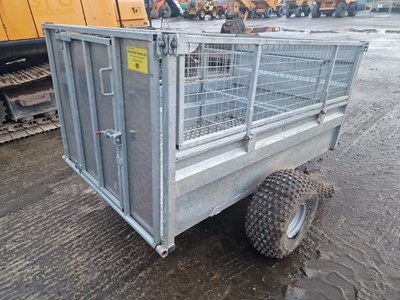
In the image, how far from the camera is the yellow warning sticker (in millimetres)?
1646

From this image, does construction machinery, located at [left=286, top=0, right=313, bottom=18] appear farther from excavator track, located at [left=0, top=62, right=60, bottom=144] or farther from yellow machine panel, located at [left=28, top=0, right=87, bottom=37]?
excavator track, located at [left=0, top=62, right=60, bottom=144]

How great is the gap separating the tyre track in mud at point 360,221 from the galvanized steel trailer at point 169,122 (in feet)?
1.77

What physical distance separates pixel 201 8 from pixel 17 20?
2118cm

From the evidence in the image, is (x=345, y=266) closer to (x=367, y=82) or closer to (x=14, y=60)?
(x=14, y=60)

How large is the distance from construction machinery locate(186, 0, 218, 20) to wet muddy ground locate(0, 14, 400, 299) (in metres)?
22.5

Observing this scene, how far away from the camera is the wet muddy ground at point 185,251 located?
7.78 ft

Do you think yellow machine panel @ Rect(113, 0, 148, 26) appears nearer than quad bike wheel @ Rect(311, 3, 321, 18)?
Yes

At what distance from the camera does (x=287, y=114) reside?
2588mm

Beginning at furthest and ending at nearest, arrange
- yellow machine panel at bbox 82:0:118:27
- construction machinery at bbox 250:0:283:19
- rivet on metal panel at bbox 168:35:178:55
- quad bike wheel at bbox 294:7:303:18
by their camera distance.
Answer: quad bike wheel at bbox 294:7:303:18, construction machinery at bbox 250:0:283:19, yellow machine panel at bbox 82:0:118:27, rivet on metal panel at bbox 168:35:178:55

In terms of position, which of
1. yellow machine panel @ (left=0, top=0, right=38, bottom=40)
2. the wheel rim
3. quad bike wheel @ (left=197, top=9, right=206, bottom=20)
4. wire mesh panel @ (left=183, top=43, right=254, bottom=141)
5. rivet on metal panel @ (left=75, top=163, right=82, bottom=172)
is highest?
yellow machine panel @ (left=0, top=0, right=38, bottom=40)

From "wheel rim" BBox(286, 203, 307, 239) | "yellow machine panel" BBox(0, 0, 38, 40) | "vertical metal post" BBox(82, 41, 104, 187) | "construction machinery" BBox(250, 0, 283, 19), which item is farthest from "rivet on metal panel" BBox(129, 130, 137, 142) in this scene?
"construction machinery" BBox(250, 0, 283, 19)

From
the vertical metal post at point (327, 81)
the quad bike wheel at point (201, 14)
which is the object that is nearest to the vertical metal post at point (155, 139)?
the vertical metal post at point (327, 81)

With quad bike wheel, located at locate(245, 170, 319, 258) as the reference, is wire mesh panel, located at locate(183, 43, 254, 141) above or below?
above

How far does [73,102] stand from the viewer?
8.53ft
